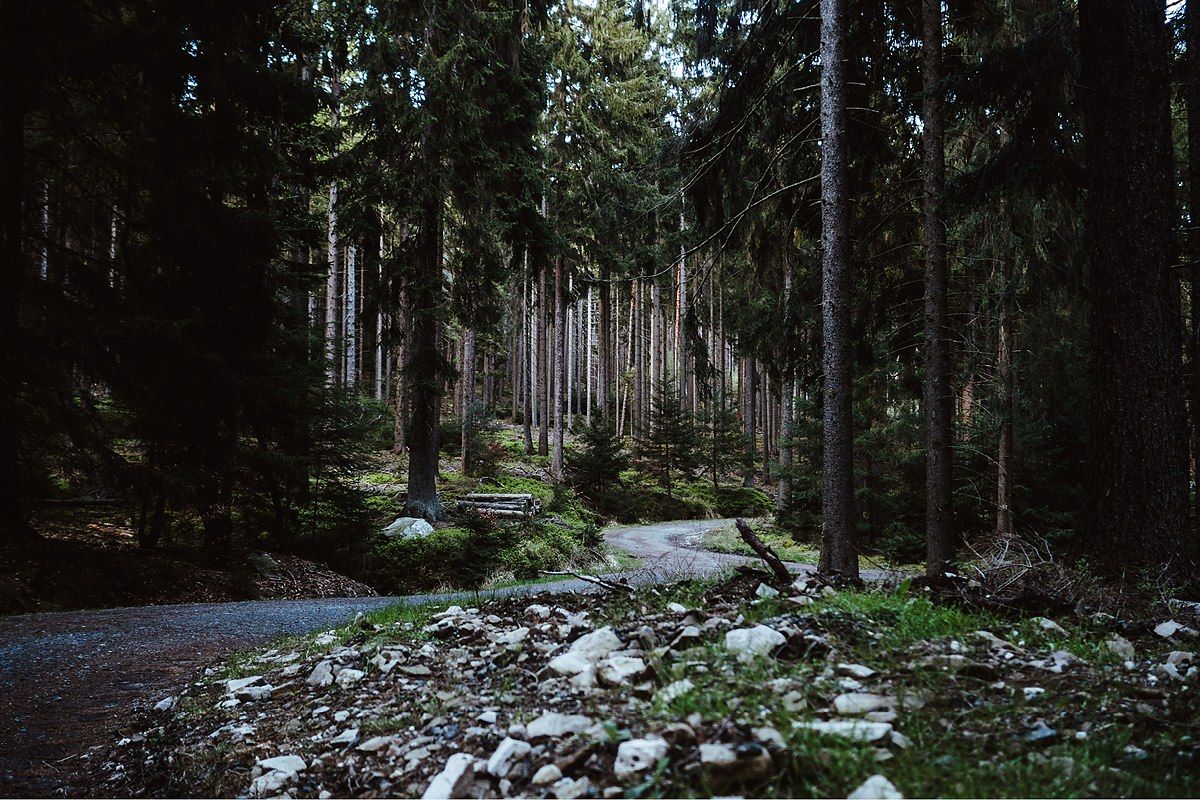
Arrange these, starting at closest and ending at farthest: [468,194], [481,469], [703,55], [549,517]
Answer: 1. [703,55]
2. [468,194]
3. [549,517]
4. [481,469]

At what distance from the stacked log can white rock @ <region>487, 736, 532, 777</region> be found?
1363 cm

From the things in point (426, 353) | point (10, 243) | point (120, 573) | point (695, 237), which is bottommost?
point (120, 573)

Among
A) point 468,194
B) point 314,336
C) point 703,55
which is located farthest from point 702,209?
point 314,336

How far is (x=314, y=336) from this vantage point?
37.6 ft

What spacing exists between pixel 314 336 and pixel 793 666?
444 inches

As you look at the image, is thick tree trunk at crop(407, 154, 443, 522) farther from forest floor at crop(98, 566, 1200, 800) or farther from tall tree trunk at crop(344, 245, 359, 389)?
forest floor at crop(98, 566, 1200, 800)

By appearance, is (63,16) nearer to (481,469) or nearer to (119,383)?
(119,383)

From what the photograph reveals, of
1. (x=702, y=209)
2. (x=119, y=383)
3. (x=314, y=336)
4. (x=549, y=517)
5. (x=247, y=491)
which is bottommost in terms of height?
(x=549, y=517)

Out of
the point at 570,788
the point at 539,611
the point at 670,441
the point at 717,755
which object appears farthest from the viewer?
the point at 670,441

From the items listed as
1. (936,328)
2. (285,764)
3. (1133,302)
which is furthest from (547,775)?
(936,328)

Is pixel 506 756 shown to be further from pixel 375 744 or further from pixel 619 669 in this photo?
pixel 375 744

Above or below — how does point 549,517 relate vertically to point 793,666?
below

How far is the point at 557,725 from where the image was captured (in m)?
2.27

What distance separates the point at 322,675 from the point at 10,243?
699 cm
